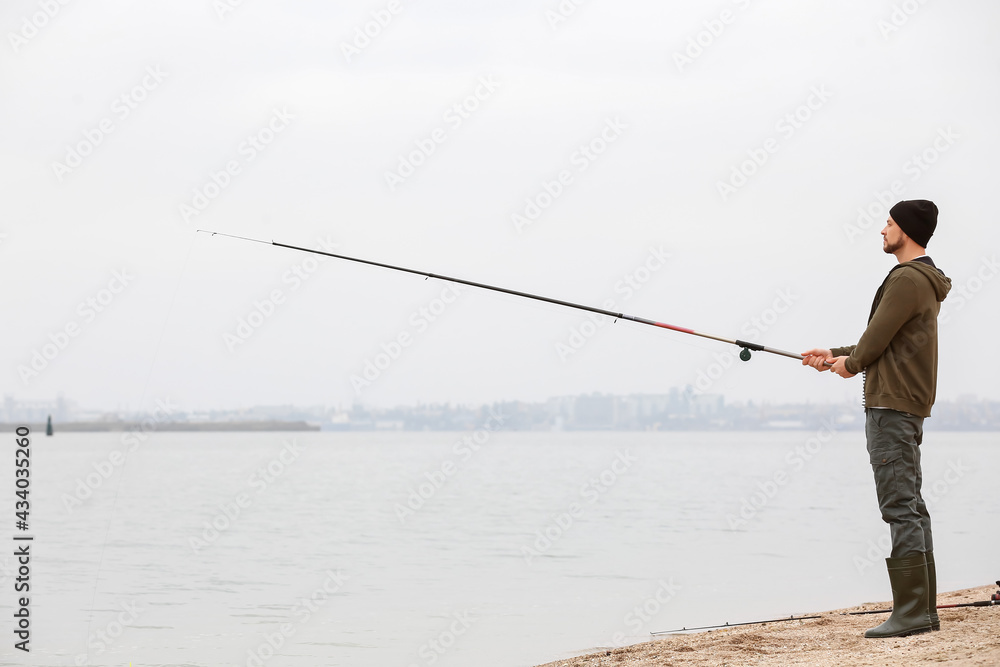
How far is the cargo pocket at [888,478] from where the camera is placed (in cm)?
438

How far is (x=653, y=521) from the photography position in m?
18.5

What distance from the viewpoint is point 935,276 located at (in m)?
4.42

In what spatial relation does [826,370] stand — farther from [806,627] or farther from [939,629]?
[806,627]

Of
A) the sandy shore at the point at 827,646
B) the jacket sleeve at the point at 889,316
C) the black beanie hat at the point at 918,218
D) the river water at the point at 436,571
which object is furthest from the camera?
the river water at the point at 436,571

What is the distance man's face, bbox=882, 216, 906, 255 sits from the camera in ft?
15.0

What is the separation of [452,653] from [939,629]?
416cm

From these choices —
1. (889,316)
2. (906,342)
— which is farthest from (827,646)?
(889,316)

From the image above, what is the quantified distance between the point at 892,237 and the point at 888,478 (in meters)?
1.15

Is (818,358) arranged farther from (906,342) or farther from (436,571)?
(436,571)

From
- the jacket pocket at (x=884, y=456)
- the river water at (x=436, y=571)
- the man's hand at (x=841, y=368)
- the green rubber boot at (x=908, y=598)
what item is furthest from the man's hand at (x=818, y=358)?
the river water at (x=436, y=571)

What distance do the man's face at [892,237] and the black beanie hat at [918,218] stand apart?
32 millimetres

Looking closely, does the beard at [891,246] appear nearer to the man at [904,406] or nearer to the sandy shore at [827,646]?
the man at [904,406]

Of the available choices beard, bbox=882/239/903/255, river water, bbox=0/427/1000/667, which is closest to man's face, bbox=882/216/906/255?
beard, bbox=882/239/903/255

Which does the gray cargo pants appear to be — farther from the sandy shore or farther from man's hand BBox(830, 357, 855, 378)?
the sandy shore
